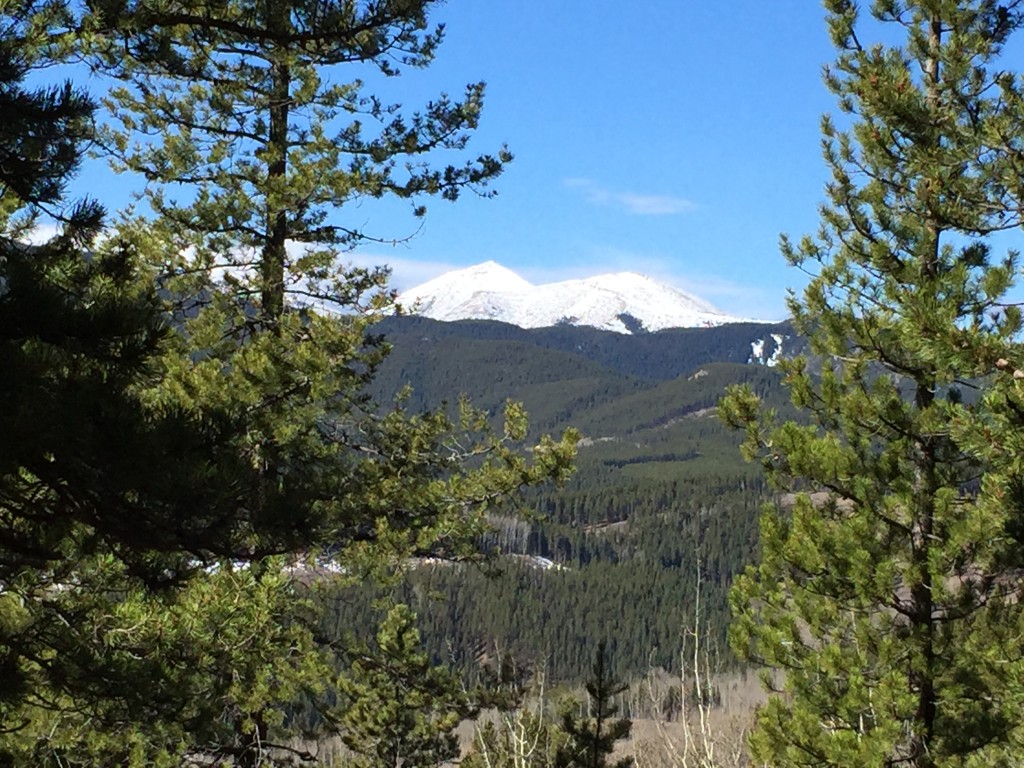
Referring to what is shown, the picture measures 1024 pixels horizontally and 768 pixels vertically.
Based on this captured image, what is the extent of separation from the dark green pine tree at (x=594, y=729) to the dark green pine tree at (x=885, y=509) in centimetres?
428

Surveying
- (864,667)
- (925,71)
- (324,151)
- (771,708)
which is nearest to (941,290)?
(925,71)

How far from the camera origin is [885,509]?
33.8 feet

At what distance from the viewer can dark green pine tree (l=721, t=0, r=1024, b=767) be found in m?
9.50

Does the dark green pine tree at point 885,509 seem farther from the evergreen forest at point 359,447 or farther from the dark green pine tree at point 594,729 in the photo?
the dark green pine tree at point 594,729

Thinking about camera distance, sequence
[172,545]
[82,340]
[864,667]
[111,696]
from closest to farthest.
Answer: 1. [82,340]
2. [172,545]
3. [111,696]
4. [864,667]

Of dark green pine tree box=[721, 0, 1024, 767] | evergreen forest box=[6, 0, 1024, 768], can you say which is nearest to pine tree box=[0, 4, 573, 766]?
evergreen forest box=[6, 0, 1024, 768]

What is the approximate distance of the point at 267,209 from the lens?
37.2 feet

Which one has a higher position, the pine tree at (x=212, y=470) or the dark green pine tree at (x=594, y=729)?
the pine tree at (x=212, y=470)

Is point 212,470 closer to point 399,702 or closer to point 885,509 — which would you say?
point 885,509

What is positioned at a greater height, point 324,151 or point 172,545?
point 324,151

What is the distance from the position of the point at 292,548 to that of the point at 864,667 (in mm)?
7344

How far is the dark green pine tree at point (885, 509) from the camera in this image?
950 cm

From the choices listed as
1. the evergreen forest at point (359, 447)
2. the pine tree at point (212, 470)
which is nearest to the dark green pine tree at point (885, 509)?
the evergreen forest at point (359, 447)

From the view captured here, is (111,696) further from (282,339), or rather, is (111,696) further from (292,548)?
(282,339)
